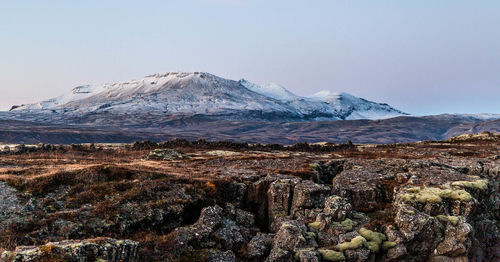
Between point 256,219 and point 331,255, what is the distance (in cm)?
1073

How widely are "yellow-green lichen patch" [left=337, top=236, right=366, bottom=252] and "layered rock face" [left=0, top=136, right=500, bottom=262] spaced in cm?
7

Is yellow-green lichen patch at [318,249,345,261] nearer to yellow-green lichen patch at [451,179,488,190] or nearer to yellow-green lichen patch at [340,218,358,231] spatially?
yellow-green lichen patch at [340,218,358,231]

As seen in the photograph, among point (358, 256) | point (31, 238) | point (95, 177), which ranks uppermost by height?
point (95, 177)

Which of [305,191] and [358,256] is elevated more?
[305,191]

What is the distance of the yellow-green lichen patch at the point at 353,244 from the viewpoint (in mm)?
21656

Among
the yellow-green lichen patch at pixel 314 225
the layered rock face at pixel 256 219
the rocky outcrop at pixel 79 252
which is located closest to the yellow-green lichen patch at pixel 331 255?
the layered rock face at pixel 256 219

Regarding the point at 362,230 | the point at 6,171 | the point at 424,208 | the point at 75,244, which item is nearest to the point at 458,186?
the point at 424,208

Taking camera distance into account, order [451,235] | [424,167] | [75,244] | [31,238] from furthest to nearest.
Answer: [424,167] < [451,235] < [31,238] < [75,244]

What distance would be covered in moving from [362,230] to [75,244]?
60.3 feet

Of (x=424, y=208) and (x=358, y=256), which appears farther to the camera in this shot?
(x=424, y=208)

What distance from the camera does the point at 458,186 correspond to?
99.0 feet

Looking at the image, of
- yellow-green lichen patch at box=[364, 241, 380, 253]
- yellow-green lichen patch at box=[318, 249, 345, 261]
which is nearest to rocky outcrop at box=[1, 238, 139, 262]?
yellow-green lichen patch at box=[318, 249, 345, 261]

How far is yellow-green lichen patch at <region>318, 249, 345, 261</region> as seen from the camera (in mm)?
20781

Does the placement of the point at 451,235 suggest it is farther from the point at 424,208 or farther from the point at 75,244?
the point at 75,244
